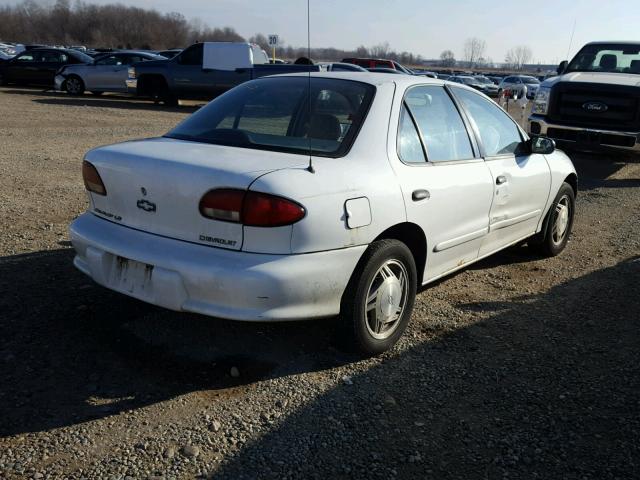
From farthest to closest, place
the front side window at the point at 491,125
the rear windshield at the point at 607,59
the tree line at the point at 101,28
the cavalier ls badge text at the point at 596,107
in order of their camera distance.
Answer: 1. the tree line at the point at 101,28
2. the rear windshield at the point at 607,59
3. the cavalier ls badge text at the point at 596,107
4. the front side window at the point at 491,125

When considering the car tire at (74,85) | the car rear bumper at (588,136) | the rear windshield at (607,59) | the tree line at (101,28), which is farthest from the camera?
the tree line at (101,28)

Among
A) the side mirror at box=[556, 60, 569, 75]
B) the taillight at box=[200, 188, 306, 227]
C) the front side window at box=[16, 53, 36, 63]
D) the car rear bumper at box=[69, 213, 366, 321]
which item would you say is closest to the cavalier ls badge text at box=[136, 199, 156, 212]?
the car rear bumper at box=[69, 213, 366, 321]

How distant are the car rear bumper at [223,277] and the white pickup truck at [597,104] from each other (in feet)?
25.9

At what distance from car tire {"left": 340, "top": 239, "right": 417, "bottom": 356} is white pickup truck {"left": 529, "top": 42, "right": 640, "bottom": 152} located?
7354 millimetres

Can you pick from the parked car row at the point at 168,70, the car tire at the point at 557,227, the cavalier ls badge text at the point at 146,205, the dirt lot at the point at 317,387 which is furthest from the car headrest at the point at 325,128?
the parked car row at the point at 168,70

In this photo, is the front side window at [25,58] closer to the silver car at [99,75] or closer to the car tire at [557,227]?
the silver car at [99,75]

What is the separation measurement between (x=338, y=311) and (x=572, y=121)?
8266mm

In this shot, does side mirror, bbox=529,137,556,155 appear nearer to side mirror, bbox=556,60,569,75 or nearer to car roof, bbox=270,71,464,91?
car roof, bbox=270,71,464,91

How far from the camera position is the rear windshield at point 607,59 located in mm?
10906

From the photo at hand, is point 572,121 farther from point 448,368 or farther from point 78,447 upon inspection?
point 78,447

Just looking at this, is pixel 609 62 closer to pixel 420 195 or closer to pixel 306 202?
pixel 420 195

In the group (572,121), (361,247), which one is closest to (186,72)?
(572,121)

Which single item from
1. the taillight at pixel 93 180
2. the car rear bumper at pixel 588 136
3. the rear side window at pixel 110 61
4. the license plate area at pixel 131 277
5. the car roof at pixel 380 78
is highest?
the rear side window at pixel 110 61

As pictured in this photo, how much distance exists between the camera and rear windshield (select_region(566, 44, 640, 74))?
10.9m
